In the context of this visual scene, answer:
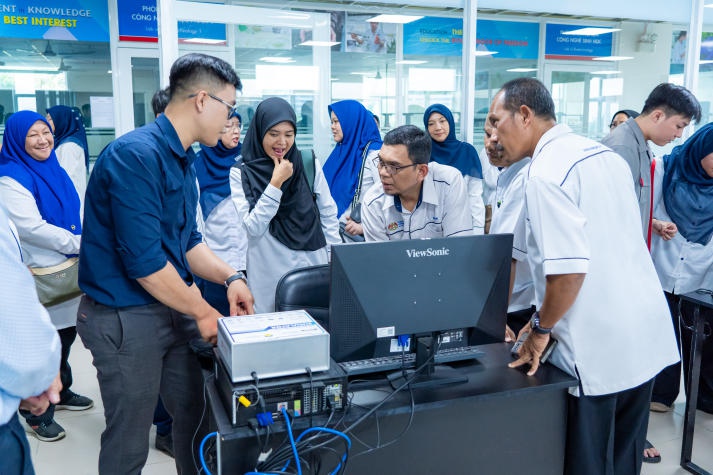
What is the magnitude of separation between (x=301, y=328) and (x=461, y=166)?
2956mm

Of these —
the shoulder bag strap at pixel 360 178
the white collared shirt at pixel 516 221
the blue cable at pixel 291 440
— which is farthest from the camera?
the shoulder bag strap at pixel 360 178

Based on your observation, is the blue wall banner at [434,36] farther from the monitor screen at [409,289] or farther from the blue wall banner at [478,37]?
the monitor screen at [409,289]

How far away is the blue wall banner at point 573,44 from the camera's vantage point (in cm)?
522

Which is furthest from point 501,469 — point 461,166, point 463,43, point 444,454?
point 463,43

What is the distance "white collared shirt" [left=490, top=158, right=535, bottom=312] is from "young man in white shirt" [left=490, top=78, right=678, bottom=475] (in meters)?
0.14

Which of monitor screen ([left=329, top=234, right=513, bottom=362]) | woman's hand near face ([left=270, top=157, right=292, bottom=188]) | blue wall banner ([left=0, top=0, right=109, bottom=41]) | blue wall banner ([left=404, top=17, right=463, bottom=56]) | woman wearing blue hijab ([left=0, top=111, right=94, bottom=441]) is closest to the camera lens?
monitor screen ([left=329, top=234, right=513, bottom=362])

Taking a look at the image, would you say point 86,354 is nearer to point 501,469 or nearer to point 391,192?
point 391,192

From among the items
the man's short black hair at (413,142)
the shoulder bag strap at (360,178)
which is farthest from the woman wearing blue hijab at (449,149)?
the man's short black hair at (413,142)

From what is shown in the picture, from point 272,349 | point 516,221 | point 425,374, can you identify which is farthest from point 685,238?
point 272,349

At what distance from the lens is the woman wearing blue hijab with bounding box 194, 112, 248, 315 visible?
269cm

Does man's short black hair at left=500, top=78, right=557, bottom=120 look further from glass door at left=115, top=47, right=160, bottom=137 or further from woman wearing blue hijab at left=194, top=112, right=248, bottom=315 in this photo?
glass door at left=115, top=47, right=160, bottom=137

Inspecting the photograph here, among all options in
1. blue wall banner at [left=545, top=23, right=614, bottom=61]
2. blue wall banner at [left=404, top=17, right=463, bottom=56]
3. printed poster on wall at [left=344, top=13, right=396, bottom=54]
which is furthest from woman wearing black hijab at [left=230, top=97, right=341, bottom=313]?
blue wall banner at [left=545, top=23, right=614, bottom=61]

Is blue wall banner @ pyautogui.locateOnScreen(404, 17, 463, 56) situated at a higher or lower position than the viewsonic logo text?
higher

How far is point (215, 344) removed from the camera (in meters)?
1.63
